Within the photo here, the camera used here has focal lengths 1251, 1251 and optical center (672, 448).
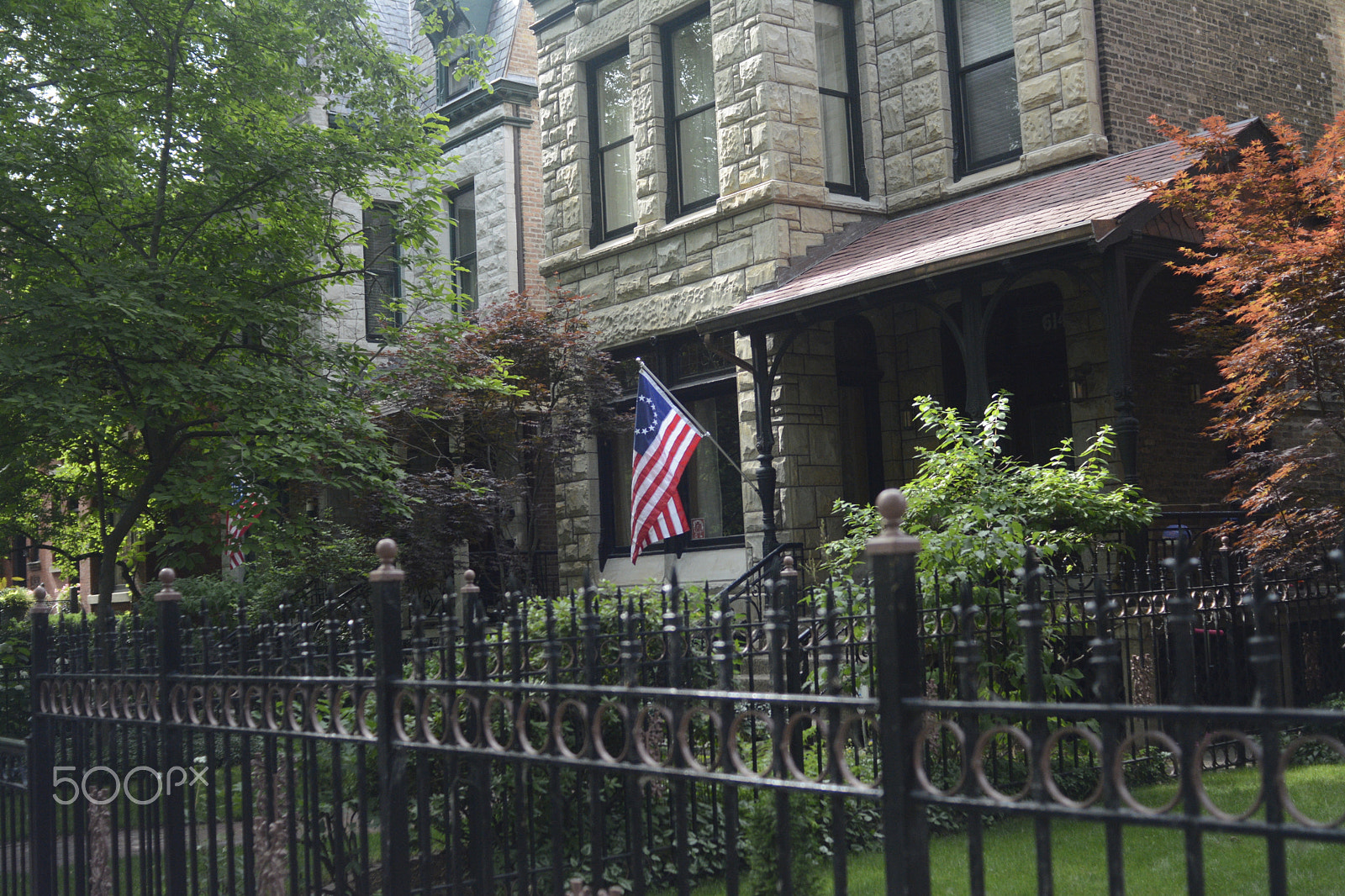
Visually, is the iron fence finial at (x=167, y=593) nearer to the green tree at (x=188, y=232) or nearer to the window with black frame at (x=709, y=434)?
the green tree at (x=188, y=232)

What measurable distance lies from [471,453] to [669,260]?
393 centimetres

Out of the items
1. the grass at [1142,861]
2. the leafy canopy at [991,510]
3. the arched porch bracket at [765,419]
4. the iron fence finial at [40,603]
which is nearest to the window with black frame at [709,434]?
the arched porch bracket at [765,419]

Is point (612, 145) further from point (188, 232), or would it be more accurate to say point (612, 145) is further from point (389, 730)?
point (389, 730)

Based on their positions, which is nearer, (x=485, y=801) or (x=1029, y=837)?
(x=485, y=801)

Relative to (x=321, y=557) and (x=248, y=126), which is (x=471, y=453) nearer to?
(x=321, y=557)

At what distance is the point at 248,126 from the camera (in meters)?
11.4

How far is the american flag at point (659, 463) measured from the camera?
12.2 m

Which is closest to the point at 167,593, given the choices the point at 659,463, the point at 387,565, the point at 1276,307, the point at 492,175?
the point at 387,565

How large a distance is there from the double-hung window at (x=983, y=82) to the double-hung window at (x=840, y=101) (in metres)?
1.30

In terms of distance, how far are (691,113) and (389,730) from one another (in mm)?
13023

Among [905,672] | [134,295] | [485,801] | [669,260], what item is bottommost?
[485,801]

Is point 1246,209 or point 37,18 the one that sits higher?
point 37,18

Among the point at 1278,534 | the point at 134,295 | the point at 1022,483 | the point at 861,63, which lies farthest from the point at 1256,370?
the point at 134,295

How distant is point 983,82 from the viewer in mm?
14070
